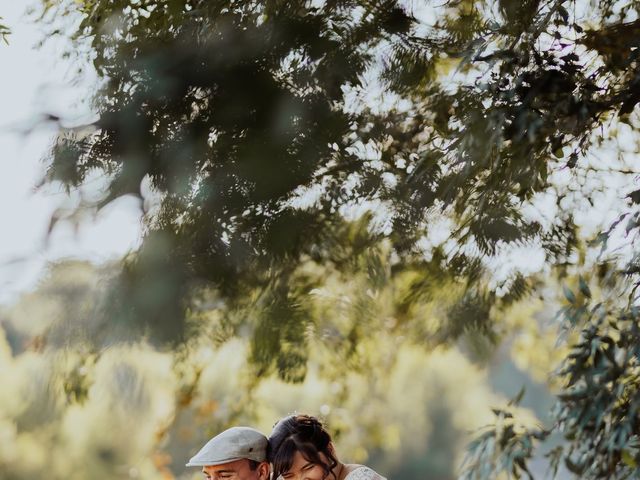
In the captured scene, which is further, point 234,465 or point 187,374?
point 187,374

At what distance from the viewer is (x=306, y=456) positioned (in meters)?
1.94

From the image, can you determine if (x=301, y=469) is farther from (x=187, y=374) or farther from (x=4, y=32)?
(x=4, y=32)

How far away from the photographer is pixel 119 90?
3.01 meters

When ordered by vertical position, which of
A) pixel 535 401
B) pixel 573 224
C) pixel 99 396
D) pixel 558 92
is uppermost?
pixel 558 92

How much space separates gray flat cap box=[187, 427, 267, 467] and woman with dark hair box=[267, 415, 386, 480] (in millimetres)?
27

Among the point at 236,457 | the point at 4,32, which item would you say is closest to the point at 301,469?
the point at 236,457

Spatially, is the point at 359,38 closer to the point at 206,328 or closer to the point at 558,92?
the point at 558,92

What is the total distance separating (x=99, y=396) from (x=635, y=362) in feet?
6.83

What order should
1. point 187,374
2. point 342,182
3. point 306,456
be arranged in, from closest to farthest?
point 306,456, point 342,182, point 187,374

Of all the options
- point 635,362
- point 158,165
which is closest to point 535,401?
point 158,165

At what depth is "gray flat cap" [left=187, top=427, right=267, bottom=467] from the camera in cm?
199

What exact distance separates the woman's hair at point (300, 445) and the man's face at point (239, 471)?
1.1 inches

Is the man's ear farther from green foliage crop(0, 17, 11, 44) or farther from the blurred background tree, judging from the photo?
green foliage crop(0, 17, 11, 44)

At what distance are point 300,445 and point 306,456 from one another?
0.02 m
